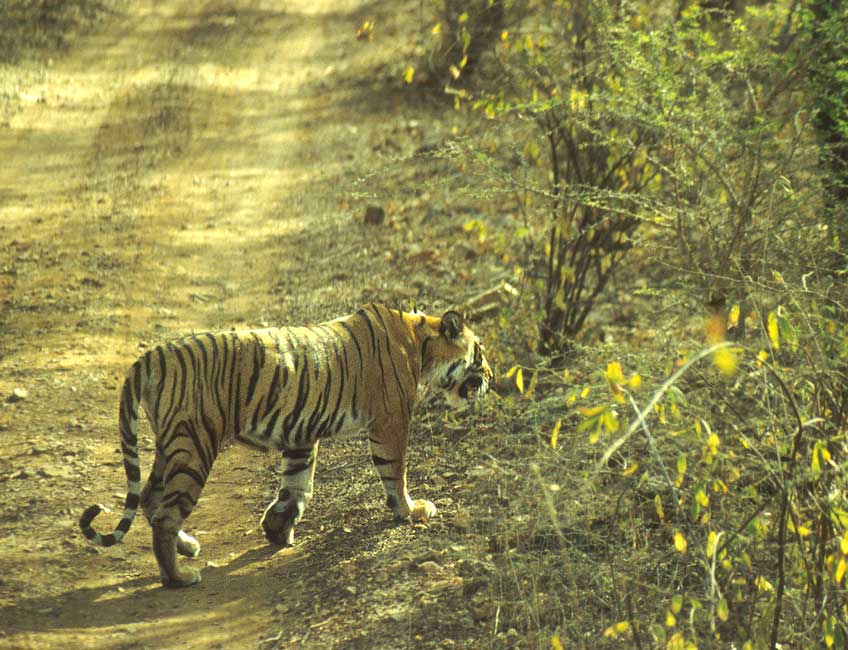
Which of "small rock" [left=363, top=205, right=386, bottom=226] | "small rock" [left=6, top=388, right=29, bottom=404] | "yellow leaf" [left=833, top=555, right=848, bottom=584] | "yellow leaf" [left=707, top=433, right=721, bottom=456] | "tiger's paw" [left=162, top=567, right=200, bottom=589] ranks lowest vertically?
"tiger's paw" [left=162, top=567, right=200, bottom=589]

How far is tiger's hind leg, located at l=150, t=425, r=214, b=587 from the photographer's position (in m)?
5.82

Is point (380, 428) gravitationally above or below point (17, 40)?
below

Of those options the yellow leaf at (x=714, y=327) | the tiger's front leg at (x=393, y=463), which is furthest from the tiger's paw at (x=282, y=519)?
the yellow leaf at (x=714, y=327)

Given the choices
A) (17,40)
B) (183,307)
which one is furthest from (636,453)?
(17,40)

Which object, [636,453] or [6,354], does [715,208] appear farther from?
[6,354]

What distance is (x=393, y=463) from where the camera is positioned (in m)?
6.47

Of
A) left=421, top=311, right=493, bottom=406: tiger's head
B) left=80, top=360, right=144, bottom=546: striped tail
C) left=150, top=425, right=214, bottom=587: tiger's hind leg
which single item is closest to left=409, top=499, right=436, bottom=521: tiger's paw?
left=421, top=311, right=493, bottom=406: tiger's head

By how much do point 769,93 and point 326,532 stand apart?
12.0ft

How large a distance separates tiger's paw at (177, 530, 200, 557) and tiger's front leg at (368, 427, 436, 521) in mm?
1053

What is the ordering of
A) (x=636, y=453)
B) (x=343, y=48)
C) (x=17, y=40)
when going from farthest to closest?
1. (x=343, y=48)
2. (x=17, y=40)
3. (x=636, y=453)

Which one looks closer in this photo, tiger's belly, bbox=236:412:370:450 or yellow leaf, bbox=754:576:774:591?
yellow leaf, bbox=754:576:774:591

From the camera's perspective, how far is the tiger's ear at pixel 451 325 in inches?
266

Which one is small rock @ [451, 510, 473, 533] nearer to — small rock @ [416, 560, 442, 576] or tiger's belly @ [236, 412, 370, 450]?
small rock @ [416, 560, 442, 576]

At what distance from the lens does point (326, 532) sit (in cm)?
663
